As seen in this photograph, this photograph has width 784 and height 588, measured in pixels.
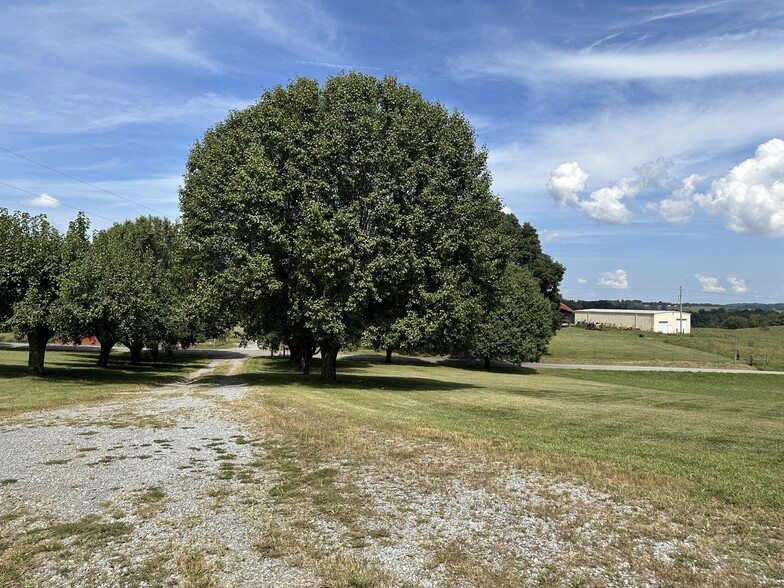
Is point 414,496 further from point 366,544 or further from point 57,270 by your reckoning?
point 57,270

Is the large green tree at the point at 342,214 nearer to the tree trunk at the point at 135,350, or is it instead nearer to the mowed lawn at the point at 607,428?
the mowed lawn at the point at 607,428

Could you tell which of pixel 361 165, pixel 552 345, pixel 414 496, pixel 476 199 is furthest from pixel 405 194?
pixel 552 345

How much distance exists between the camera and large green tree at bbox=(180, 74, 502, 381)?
2134cm

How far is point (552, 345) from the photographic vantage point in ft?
250

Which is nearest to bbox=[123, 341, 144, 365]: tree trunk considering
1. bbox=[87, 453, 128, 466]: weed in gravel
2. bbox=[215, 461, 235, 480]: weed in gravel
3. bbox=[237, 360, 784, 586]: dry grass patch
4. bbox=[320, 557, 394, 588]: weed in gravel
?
bbox=[237, 360, 784, 586]: dry grass patch

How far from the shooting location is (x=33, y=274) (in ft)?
83.1

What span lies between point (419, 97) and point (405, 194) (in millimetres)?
6077

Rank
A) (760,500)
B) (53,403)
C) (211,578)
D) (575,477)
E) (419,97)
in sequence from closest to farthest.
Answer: (211,578) < (760,500) < (575,477) < (53,403) < (419,97)

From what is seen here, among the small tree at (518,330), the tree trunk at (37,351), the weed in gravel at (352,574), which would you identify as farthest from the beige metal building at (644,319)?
the weed in gravel at (352,574)

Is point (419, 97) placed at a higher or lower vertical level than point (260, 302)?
higher

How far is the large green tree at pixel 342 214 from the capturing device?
21344 millimetres

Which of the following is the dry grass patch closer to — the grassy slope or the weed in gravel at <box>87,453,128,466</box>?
the weed in gravel at <box>87,453,128,466</box>

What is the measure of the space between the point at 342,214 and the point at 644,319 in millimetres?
108860

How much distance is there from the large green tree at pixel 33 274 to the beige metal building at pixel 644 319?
10069 centimetres
